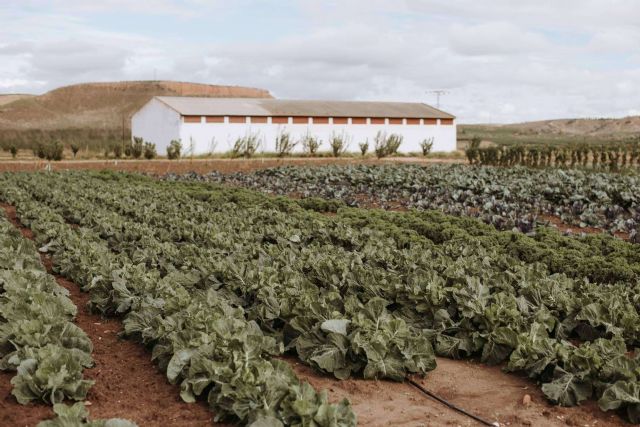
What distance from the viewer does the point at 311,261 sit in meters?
8.37

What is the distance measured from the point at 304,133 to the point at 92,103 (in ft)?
220

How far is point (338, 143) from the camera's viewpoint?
1727 inches

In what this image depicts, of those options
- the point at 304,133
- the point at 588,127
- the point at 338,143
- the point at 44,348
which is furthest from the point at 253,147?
the point at 588,127

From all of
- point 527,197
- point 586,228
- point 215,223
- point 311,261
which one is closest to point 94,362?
point 311,261

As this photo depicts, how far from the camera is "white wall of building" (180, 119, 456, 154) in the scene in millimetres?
43312

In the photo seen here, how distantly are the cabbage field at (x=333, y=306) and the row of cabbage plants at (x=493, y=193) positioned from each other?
2.98 meters

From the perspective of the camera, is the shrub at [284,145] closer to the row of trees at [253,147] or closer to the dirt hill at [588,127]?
the row of trees at [253,147]

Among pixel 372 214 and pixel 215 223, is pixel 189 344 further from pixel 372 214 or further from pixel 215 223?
pixel 372 214

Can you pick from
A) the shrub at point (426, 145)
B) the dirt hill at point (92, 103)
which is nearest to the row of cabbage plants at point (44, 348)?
the shrub at point (426, 145)

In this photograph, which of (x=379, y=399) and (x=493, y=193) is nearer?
(x=379, y=399)

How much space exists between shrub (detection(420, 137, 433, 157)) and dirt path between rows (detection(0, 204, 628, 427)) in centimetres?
4180

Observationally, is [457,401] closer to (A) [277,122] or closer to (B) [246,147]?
(B) [246,147]

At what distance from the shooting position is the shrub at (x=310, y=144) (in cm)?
4393

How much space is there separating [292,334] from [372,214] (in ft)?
25.8
